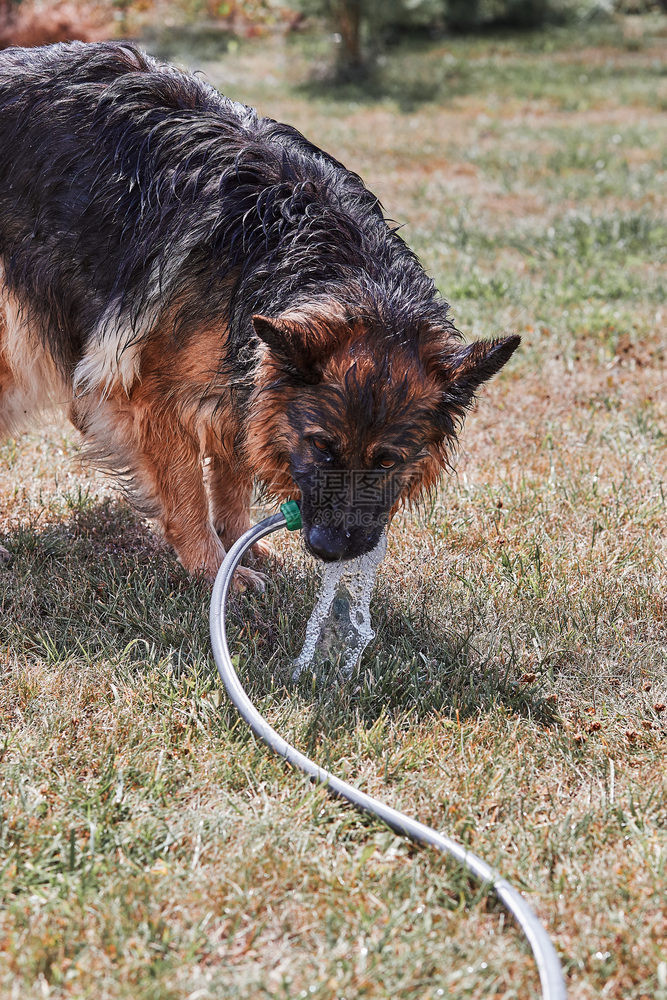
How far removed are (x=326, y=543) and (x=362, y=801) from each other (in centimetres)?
87

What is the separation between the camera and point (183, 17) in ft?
73.2

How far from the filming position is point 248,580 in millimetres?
4297

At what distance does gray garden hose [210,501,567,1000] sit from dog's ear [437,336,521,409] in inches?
29.6

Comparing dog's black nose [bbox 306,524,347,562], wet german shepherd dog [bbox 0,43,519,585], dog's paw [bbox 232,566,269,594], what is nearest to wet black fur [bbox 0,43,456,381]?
wet german shepherd dog [bbox 0,43,519,585]

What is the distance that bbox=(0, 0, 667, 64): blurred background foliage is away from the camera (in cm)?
1733

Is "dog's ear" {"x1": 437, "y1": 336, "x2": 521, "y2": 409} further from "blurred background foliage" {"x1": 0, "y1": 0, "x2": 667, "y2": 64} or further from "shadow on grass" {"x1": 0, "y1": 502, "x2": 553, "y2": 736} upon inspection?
"blurred background foliage" {"x1": 0, "y1": 0, "x2": 667, "y2": 64}

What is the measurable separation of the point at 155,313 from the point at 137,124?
0.81 meters

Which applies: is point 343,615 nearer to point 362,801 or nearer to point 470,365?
point 362,801

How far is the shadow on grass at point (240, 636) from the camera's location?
3.52 meters

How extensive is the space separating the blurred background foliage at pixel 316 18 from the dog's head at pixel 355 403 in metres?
16.1

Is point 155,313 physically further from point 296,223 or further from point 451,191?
point 451,191

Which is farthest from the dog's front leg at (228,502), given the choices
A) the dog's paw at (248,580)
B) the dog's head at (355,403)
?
the dog's head at (355,403)

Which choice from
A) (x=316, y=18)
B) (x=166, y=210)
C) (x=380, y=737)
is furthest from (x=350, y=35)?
(x=380, y=737)

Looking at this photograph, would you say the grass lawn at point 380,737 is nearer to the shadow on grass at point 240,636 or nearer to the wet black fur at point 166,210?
the shadow on grass at point 240,636
